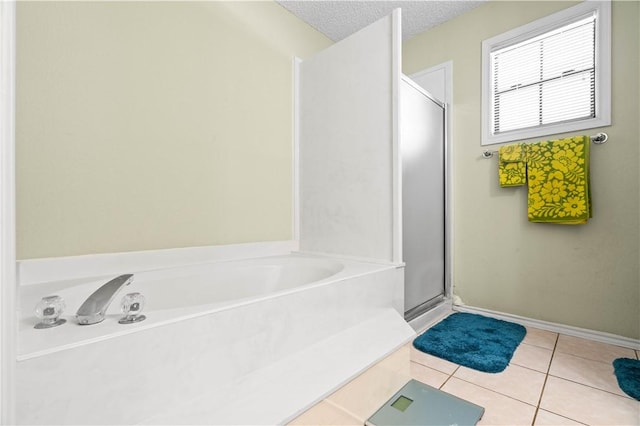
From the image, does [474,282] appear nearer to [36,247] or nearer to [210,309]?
[210,309]

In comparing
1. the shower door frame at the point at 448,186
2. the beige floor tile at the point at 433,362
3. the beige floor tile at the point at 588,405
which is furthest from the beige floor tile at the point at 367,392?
the shower door frame at the point at 448,186

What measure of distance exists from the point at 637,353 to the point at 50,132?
3.19 m

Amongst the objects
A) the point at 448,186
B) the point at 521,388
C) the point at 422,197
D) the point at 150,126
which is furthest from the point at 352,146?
the point at 521,388

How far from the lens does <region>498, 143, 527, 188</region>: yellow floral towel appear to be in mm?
2064

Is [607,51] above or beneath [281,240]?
above

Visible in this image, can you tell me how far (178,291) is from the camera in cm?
147

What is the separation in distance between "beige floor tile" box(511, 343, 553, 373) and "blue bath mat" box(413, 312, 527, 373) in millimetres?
33

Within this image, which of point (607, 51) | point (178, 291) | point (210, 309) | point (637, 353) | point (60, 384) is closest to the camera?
point (60, 384)

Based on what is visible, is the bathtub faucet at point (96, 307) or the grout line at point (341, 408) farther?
the grout line at point (341, 408)

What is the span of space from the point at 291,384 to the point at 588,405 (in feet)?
4.17

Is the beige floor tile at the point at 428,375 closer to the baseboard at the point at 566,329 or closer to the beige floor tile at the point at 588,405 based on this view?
the beige floor tile at the point at 588,405

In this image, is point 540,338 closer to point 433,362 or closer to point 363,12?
point 433,362

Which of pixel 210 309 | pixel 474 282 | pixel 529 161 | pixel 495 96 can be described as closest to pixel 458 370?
pixel 474 282

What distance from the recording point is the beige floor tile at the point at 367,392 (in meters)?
0.96
